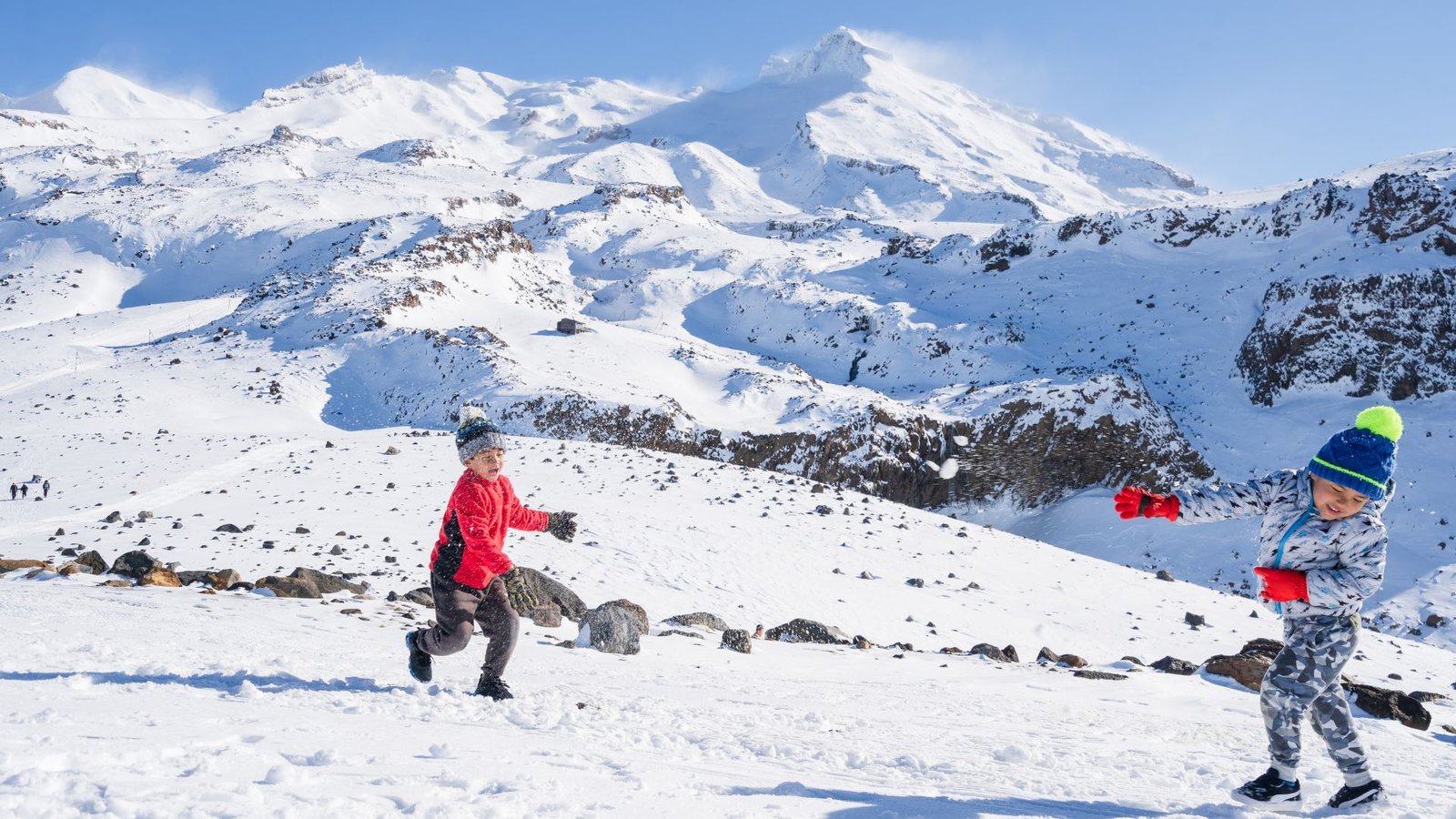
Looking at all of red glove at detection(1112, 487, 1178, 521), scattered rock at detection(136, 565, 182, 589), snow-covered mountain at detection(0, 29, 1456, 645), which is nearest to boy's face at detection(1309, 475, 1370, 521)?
red glove at detection(1112, 487, 1178, 521)

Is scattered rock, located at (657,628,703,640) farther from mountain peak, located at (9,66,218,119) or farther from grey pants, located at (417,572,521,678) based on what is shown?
mountain peak, located at (9,66,218,119)

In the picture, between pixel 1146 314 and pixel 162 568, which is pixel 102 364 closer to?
pixel 162 568

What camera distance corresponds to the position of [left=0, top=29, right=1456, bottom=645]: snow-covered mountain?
2845cm

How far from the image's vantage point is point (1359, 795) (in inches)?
154

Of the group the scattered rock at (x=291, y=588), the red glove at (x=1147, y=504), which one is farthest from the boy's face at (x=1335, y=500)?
the scattered rock at (x=291, y=588)

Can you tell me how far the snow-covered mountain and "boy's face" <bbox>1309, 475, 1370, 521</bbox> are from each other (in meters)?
18.3

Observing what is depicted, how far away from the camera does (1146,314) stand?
1556 inches

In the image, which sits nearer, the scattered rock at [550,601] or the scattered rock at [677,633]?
the scattered rock at [550,601]

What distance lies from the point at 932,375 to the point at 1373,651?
2578cm

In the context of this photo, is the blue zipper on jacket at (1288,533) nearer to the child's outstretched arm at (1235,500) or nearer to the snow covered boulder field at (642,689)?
the child's outstretched arm at (1235,500)

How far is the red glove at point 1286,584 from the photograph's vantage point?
4027mm

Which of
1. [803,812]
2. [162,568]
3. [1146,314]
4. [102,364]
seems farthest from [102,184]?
[803,812]

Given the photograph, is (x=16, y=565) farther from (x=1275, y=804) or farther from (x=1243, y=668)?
(x=1243, y=668)

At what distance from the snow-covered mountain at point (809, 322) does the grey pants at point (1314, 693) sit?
59.3ft
